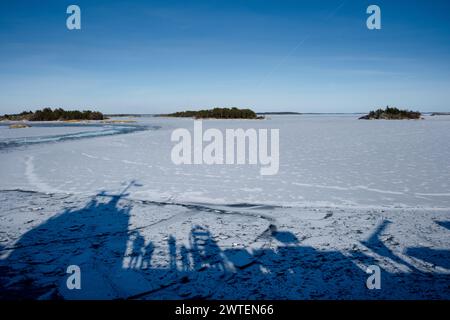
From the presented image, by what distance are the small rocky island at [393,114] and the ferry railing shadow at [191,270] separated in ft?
204

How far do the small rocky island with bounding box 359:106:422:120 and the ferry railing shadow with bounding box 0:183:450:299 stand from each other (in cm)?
6233

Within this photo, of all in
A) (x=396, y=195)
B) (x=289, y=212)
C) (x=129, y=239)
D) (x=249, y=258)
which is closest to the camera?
(x=249, y=258)

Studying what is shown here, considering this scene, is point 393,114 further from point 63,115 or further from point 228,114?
point 63,115

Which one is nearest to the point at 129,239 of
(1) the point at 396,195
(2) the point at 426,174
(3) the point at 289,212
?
(3) the point at 289,212

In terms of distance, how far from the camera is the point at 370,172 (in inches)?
372

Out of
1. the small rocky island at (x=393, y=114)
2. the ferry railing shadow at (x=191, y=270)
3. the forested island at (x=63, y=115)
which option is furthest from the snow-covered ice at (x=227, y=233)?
the forested island at (x=63, y=115)

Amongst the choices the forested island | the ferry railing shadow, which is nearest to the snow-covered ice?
the ferry railing shadow

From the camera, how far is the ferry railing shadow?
3.38 m

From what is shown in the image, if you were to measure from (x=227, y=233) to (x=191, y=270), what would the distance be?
4.23 ft

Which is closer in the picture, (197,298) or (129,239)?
(197,298)

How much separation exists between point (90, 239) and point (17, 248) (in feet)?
3.14

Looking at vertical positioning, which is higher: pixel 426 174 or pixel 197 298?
pixel 426 174

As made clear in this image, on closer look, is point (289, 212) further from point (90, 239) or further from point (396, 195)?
point (90, 239)
